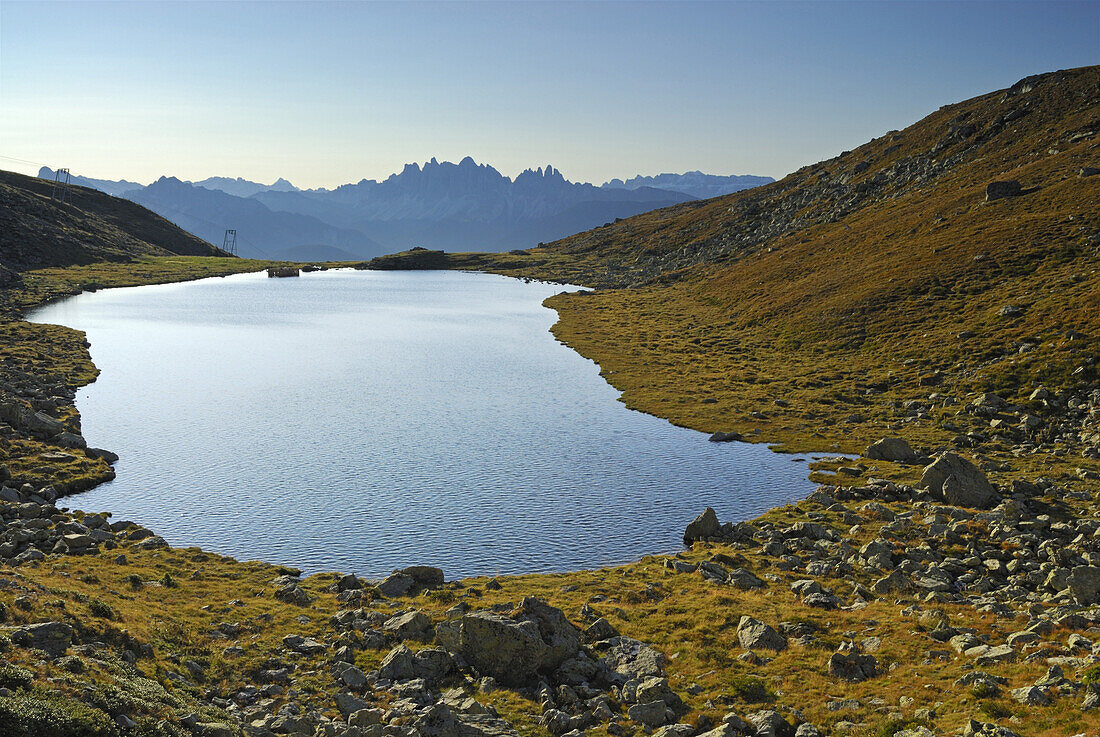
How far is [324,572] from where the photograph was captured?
3709cm

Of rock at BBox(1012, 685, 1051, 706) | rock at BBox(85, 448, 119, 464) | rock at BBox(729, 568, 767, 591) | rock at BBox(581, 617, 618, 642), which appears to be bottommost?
rock at BBox(729, 568, 767, 591)

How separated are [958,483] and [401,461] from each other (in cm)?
3931

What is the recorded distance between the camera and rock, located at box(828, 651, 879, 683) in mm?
24920

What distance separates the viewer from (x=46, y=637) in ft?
72.2

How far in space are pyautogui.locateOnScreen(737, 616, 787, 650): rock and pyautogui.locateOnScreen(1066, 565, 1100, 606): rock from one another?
11.7 metres

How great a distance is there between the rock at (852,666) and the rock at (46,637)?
→ 26.2 metres

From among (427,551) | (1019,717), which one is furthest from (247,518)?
(1019,717)

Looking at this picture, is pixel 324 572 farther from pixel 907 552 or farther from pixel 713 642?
pixel 907 552

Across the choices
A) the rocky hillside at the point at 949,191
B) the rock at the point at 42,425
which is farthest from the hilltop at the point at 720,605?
the rocky hillside at the point at 949,191

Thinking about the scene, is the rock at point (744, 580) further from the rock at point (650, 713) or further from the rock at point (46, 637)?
the rock at point (46, 637)

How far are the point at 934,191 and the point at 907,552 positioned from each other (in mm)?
124347

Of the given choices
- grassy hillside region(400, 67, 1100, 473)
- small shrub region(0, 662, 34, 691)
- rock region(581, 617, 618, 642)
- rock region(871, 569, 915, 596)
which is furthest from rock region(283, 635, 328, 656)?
grassy hillside region(400, 67, 1100, 473)

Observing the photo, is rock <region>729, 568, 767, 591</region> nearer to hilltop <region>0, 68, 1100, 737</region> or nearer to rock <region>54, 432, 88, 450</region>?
hilltop <region>0, 68, 1100, 737</region>

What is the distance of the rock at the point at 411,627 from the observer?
93.7ft
